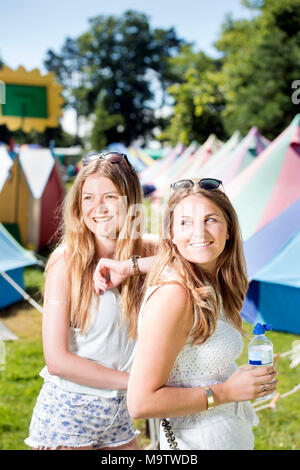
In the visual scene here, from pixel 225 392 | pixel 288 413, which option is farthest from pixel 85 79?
pixel 225 392

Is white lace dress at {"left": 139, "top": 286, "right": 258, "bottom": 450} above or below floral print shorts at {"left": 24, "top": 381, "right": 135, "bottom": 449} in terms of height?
above

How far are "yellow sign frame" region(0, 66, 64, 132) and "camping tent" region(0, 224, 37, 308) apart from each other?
1569mm

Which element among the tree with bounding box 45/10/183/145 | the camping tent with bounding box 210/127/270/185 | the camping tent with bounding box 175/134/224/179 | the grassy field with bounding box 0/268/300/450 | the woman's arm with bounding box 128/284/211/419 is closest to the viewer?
the woman's arm with bounding box 128/284/211/419

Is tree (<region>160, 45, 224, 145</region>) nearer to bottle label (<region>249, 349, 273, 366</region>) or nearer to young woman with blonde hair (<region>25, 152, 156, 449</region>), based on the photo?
young woman with blonde hair (<region>25, 152, 156, 449</region>)

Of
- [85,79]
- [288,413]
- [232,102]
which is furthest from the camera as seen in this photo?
[85,79]

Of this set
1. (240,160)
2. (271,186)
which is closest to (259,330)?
(271,186)

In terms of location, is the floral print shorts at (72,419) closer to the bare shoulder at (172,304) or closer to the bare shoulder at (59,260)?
the bare shoulder at (59,260)

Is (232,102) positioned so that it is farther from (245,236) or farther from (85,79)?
(85,79)

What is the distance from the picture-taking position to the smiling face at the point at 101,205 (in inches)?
51.4

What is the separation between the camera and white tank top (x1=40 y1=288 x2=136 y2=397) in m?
1.33

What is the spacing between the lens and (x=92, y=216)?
1.31m

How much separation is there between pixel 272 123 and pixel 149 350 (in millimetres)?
13062

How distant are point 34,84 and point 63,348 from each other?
3219 mm

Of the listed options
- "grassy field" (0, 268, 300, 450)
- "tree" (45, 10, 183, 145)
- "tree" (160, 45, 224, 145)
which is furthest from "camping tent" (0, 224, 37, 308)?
"tree" (45, 10, 183, 145)
